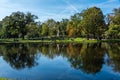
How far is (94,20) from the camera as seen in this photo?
92562 millimetres

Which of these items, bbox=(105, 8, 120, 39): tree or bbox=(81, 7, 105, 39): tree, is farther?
bbox=(81, 7, 105, 39): tree

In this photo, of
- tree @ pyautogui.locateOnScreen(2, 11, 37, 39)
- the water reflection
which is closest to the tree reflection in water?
the water reflection

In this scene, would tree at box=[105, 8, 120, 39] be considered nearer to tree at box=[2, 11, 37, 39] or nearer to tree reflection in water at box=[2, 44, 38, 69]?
tree at box=[2, 11, 37, 39]

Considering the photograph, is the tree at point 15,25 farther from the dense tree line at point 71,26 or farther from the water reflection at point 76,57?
the water reflection at point 76,57

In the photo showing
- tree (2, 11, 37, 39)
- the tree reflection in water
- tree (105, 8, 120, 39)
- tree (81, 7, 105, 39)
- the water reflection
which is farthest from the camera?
tree (2, 11, 37, 39)

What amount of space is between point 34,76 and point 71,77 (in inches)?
132

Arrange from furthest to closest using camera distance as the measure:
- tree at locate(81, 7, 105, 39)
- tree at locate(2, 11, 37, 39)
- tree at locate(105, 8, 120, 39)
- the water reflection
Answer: tree at locate(2, 11, 37, 39)
tree at locate(81, 7, 105, 39)
tree at locate(105, 8, 120, 39)
the water reflection

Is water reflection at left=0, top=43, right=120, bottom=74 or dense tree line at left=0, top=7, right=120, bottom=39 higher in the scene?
dense tree line at left=0, top=7, right=120, bottom=39

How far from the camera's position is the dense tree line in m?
92.3

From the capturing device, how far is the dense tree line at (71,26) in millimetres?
92312

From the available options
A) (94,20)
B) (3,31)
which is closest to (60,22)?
(3,31)

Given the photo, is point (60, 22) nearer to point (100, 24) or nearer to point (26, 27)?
point (26, 27)

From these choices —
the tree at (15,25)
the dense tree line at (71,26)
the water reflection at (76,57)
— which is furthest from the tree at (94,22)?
the water reflection at (76,57)

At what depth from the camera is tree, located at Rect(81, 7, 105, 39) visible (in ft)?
301
